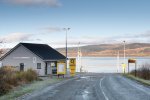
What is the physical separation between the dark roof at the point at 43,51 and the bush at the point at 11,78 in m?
19.1

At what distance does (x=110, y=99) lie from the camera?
82.7 ft

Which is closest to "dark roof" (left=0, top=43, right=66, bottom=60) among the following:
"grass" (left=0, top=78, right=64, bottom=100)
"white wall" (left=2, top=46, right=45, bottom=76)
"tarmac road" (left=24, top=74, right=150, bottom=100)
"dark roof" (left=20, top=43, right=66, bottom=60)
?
"dark roof" (left=20, top=43, right=66, bottom=60)

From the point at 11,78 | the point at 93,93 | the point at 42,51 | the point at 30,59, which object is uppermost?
the point at 42,51

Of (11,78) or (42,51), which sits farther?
(42,51)

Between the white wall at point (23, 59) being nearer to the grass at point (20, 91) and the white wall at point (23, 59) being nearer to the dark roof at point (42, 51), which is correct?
the dark roof at point (42, 51)

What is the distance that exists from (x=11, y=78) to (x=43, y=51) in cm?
3207

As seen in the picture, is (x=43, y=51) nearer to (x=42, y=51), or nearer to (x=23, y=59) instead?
(x=42, y=51)

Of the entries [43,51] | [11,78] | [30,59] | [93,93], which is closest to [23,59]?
[30,59]

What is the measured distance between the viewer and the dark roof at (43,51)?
216 ft

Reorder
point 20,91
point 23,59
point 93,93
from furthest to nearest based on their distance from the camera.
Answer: point 23,59
point 20,91
point 93,93

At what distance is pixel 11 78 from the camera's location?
37094 mm

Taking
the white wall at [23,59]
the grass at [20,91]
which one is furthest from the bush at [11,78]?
the white wall at [23,59]

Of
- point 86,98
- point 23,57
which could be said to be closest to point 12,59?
point 23,57

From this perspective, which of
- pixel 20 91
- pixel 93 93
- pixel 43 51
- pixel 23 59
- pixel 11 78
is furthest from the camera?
pixel 43 51
